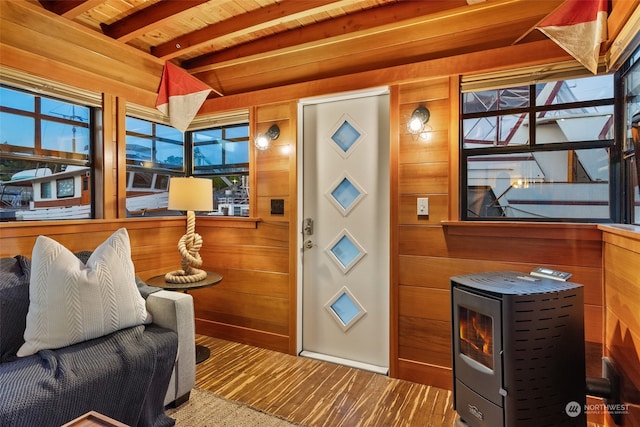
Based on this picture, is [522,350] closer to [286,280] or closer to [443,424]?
[443,424]

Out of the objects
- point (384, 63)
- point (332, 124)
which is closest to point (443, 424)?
point (332, 124)

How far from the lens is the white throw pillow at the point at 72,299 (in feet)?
5.30

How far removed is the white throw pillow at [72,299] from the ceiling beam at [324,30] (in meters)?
2.08

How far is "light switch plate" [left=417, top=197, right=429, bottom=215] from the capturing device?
2354 mm

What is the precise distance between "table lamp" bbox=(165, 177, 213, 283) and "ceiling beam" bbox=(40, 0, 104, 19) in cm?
125

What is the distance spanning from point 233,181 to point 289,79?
1088mm

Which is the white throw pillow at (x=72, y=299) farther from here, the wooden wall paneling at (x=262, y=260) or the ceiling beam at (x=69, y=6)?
the ceiling beam at (x=69, y=6)

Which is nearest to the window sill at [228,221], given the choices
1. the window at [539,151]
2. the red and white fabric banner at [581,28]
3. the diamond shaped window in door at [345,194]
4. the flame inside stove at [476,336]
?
the diamond shaped window in door at [345,194]

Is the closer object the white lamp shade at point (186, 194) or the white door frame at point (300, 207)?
the white lamp shade at point (186, 194)

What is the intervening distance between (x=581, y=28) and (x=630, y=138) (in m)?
0.65

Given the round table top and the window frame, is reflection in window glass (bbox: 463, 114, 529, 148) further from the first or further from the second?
the round table top

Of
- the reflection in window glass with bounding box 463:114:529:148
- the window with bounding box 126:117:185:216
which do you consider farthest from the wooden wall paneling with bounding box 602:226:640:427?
the window with bounding box 126:117:185:216

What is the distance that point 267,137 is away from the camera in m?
2.94

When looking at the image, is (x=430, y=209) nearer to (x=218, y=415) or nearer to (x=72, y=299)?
(x=218, y=415)
